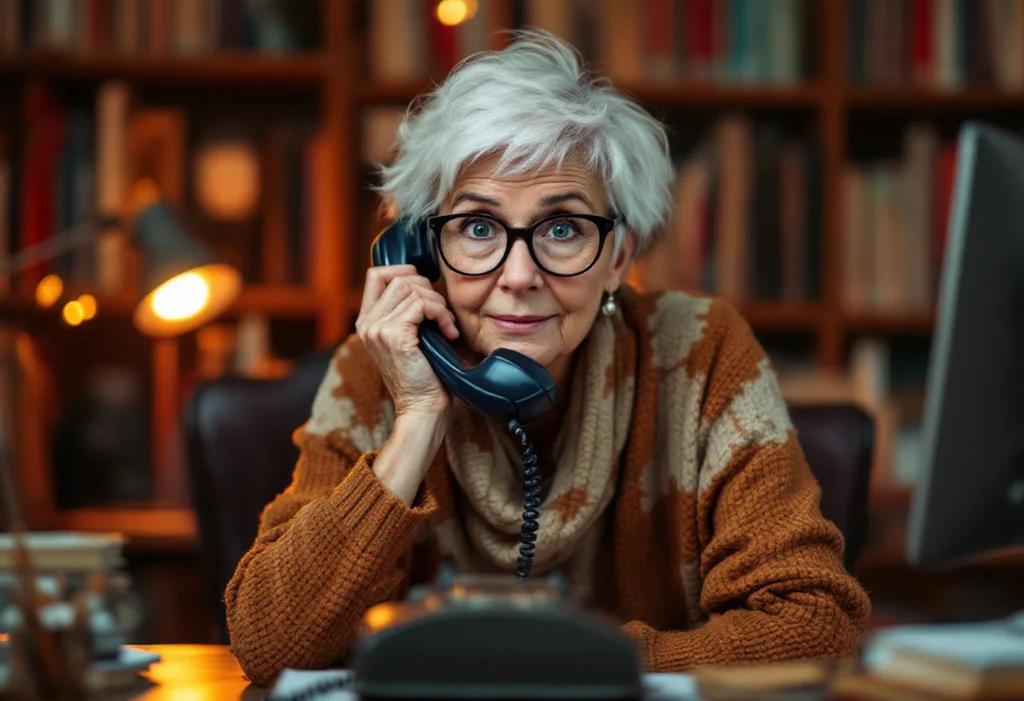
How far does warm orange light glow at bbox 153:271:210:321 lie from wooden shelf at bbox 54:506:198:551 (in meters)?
0.52

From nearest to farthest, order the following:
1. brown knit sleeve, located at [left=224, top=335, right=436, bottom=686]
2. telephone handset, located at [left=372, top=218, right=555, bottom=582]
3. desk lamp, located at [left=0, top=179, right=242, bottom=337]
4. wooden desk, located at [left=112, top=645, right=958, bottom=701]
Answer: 1. wooden desk, located at [left=112, top=645, right=958, bottom=701]
2. brown knit sleeve, located at [left=224, top=335, right=436, bottom=686]
3. telephone handset, located at [left=372, top=218, right=555, bottom=582]
4. desk lamp, located at [left=0, top=179, right=242, bottom=337]

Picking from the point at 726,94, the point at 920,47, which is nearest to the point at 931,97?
the point at 920,47

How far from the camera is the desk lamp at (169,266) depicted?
174 centimetres

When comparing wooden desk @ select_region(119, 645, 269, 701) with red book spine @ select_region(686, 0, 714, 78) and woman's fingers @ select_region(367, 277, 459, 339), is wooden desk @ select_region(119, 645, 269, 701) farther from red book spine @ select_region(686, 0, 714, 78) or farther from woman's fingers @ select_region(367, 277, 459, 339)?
red book spine @ select_region(686, 0, 714, 78)

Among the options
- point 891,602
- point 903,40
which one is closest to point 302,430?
point 891,602

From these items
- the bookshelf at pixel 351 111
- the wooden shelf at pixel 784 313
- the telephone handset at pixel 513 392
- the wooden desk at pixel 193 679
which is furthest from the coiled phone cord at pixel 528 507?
the wooden shelf at pixel 784 313

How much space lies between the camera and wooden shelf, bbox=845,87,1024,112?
7.77 ft

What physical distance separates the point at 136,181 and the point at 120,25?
1.03ft

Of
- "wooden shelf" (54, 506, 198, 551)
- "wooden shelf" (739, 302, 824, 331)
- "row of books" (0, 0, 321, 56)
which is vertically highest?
"row of books" (0, 0, 321, 56)

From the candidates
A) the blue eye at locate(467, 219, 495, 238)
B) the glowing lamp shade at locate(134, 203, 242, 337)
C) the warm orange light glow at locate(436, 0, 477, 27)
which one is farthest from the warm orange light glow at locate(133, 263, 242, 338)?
the warm orange light glow at locate(436, 0, 477, 27)

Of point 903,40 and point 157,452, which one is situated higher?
point 903,40

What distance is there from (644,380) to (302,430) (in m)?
0.42

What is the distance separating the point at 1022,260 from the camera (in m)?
0.81

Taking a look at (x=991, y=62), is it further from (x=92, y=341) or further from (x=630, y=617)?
(x=92, y=341)
